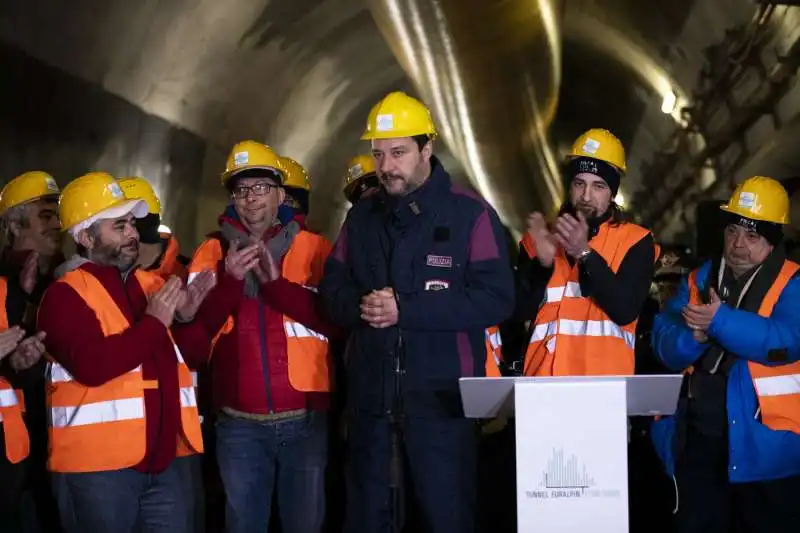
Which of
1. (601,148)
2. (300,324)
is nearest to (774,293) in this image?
(601,148)


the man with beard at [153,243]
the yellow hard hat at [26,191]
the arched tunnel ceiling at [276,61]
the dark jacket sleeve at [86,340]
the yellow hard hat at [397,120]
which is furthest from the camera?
the arched tunnel ceiling at [276,61]

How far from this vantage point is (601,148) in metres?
4.56

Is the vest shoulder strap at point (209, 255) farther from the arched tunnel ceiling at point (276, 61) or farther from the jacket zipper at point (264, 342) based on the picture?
the arched tunnel ceiling at point (276, 61)

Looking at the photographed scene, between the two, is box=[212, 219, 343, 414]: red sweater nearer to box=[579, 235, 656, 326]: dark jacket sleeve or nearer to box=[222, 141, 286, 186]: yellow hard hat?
box=[222, 141, 286, 186]: yellow hard hat

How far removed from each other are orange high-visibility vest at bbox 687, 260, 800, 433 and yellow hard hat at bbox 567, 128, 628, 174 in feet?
3.02

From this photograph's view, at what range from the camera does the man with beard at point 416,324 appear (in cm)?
380

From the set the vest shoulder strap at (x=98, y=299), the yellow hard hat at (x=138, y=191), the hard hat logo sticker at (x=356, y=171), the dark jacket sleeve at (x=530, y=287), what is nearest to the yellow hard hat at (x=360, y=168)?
the hard hat logo sticker at (x=356, y=171)

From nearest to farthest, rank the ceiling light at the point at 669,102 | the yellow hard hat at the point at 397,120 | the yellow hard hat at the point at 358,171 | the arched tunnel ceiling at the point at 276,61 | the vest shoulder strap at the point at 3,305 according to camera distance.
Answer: the yellow hard hat at the point at 397,120
the vest shoulder strap at the point at 3,305
the yellow hard hat at the point at 358,171
the arched tunnel ceiling at the point at 276,61
the ceiling light at the point at 669,102

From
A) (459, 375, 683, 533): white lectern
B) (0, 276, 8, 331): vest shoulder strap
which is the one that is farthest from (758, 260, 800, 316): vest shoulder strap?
(0, 276, 8, 331): vest shoulder strap

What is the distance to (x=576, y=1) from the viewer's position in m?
12.2

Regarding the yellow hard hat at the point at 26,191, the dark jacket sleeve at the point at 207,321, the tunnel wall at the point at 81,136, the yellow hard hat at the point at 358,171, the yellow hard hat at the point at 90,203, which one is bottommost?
the dark jacket sleeve at the point at 207,321

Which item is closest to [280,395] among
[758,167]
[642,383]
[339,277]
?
[339,277]

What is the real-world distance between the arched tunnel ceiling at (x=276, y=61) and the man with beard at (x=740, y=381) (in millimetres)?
4432

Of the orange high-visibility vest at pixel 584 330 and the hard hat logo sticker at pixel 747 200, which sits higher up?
the hard hat logo sticker at pixel 747 200
